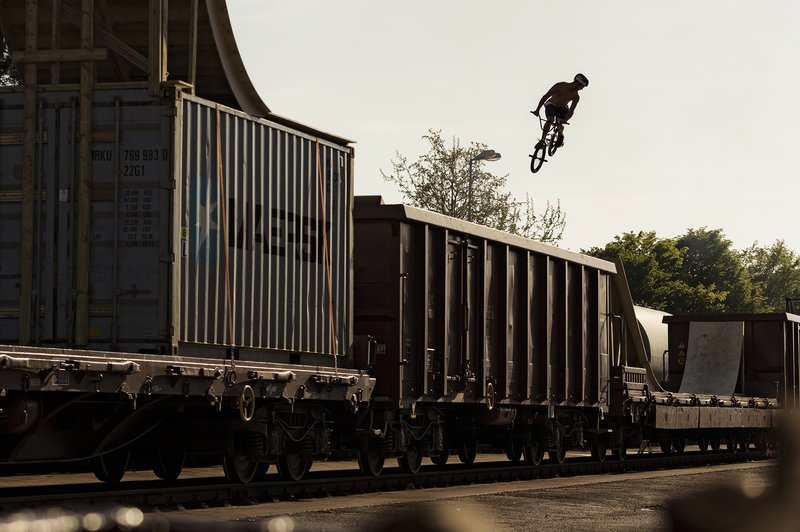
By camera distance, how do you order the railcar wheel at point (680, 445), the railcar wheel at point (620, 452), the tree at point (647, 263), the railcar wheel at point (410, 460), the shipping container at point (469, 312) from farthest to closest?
the tree at point (647, 263) < the railcar wheel at point (680, 445) < the railcar wheel at point (620, 452) < the railcar wheel at point (410, 460) < the shipping container at point (469, 312)

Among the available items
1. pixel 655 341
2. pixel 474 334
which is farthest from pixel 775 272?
pixel 474 334

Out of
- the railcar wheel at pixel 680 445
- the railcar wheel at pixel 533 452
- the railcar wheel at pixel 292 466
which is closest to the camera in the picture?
the railcar wheel at pixel 292 466

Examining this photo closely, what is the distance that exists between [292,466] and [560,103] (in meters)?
7.75

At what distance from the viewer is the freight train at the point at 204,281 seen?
13188mm

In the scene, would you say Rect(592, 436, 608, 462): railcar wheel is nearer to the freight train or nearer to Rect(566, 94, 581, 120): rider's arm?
the freight train

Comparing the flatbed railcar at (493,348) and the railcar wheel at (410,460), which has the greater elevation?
the flatbed railcar at (493,348)

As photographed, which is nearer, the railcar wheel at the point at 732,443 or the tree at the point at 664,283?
the railcar wheel at the point at 732,443

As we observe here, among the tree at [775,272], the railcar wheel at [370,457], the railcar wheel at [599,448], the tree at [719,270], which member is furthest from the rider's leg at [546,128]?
the tree at [775,272]

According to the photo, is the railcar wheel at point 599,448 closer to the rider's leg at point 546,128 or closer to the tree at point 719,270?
the rider's leg at point 546,128

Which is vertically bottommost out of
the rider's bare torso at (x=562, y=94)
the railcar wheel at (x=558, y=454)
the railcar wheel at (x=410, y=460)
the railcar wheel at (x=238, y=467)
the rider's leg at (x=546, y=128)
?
the railcar wheel at (x=558, y=454)

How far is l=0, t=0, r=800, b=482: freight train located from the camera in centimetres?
1319

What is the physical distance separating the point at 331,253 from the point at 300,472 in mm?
2826

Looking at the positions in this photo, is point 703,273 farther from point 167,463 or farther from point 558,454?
point 167,463

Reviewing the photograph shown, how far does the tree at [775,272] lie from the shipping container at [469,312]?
114 m
